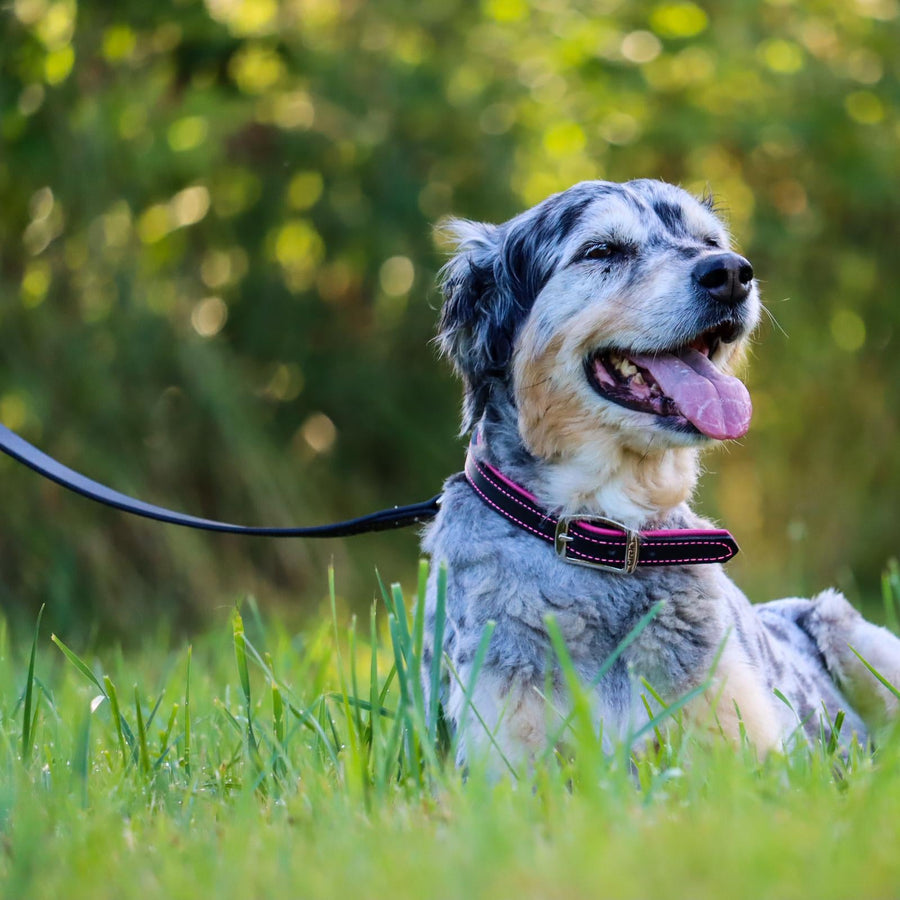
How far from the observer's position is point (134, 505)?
3846 millimetres

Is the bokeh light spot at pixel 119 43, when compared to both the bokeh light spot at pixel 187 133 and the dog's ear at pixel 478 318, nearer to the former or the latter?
the bokeh light spot at pixel 187 133

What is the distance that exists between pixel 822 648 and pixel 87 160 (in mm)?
6407

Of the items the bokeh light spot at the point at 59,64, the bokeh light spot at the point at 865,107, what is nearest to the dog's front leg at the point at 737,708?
the bokeh light spot at the point at 59,64

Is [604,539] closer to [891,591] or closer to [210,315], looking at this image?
[891,591]

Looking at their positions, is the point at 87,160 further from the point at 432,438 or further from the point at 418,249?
the point at 432,438

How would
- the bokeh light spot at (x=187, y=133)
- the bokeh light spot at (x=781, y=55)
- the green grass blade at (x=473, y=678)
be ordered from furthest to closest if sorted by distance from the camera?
the bokeh light spot at (x=781, y=55), the bokeh light spot at (x=187, y=133), the green grass blade at (x=473, y=678)

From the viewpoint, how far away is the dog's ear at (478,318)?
154 inches

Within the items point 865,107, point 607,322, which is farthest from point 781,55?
point 607,322

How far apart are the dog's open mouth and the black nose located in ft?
0.48

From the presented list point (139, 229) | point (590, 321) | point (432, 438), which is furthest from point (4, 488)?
point (590, 321)

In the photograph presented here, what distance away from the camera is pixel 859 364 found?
42.9 feet

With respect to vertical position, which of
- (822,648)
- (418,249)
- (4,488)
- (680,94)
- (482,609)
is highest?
(680,94)

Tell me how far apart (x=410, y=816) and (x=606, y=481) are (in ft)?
4.68

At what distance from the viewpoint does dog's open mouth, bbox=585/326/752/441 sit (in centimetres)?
354
